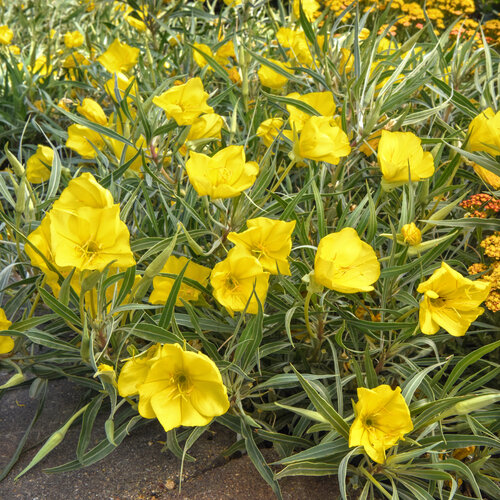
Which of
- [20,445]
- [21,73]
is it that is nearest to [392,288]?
[20,445]

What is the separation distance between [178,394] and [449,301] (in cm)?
57

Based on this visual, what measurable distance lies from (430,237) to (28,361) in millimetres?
1146

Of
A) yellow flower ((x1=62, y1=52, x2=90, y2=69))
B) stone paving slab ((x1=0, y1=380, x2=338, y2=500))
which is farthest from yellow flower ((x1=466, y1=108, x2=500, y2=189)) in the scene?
yellow flower ((x1=62, y1=52, x2=90, y2=69))

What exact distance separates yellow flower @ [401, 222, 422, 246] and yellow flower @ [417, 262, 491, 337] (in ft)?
0.36

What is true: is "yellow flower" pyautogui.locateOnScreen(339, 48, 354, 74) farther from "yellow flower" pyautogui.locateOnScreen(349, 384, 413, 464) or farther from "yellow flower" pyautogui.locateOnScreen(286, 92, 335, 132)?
"yellow flower" pyautogui.locateOnScreen(349, 384, 413, 464)

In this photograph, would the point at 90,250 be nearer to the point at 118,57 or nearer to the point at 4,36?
the point at 118,57

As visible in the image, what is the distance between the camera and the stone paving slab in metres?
1.28

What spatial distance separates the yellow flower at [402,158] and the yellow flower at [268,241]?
320 mm

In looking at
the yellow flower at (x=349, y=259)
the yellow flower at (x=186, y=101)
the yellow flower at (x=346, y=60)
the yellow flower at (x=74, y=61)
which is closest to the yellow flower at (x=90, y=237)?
the yellow flower at (x=349, y=259)

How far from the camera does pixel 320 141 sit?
1.25 metres

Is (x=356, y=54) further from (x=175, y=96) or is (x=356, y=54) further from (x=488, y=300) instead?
(x=488, y=300)

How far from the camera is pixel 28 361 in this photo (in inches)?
A: 53.3

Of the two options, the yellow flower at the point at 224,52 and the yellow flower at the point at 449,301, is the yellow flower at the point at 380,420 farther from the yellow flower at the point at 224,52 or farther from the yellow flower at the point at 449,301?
the yellow flower at the point at 224,52

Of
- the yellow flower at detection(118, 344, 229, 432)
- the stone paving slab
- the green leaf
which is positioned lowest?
the stone paving slab
